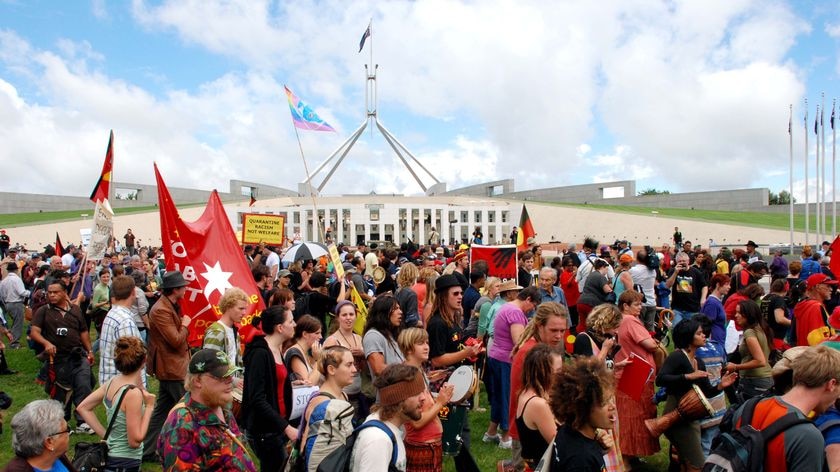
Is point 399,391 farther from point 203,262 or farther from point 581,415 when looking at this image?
point 203,262

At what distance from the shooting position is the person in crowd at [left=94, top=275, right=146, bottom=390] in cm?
540

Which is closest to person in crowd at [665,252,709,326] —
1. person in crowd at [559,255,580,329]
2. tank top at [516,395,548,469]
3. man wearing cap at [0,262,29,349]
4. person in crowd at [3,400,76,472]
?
person in crowd at [559,255,580,329]

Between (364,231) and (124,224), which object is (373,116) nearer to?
(364,231)

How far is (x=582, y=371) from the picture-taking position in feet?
10.2

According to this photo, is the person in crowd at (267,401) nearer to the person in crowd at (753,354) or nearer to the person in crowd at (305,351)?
the person in crowd at (305,351)

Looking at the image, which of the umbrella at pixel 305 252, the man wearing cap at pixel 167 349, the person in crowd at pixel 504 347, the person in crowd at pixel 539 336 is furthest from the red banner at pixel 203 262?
the umbrella at pixel 305 252

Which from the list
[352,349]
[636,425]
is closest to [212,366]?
[352,349]

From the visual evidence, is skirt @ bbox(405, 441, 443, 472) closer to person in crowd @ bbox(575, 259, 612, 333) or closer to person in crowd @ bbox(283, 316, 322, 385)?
person in crowd @ bbox(283, 316, 322, 385)

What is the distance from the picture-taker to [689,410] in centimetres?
486

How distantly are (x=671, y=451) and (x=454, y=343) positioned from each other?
199 cm

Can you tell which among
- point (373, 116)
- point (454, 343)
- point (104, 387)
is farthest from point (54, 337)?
point (373, 116)

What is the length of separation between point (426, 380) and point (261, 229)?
32.6 feet

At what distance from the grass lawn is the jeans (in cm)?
28

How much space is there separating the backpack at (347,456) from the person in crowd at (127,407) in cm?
159
